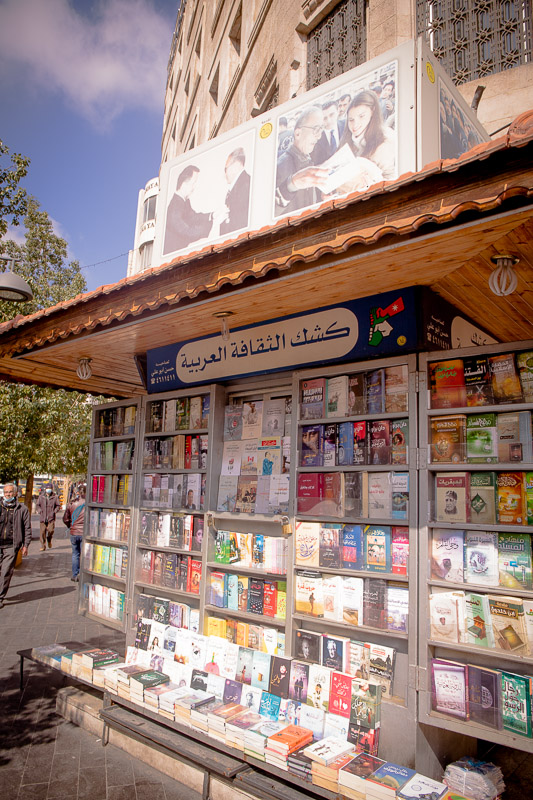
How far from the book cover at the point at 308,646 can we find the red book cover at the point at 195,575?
4.25 feet

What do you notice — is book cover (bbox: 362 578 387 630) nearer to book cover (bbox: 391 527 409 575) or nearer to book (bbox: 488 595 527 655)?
book cover (bbox: 391 527 409 575)

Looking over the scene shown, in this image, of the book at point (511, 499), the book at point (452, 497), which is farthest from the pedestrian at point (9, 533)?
the book at point (511, 499)

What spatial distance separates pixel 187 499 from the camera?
5.27m

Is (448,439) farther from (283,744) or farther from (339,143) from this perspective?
(339,143)

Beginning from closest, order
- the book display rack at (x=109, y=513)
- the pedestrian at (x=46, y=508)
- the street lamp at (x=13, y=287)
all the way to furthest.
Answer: the street lamp at (x=13, y=287) → the book display rack at (x=109, y=513) → the pedestrian at (x=46, y=508)

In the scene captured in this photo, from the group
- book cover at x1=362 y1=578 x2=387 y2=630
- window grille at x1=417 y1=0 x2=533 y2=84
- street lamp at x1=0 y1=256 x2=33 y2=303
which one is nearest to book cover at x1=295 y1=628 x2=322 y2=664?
book cover at x1=362 y1=578 x2=387 y2=630

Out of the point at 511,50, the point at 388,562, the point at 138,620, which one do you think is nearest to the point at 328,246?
the point at 388,562

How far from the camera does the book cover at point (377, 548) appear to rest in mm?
3670

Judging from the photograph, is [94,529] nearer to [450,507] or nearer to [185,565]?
[185,565]

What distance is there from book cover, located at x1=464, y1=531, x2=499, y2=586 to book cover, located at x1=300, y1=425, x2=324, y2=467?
1.29 metres

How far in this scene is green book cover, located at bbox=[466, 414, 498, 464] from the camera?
3.32 meters

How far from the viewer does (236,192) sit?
5773 mm

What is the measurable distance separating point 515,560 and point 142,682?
3.05 m

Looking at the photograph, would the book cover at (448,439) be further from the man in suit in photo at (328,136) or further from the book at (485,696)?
the man in suit in photo at (328,136)
